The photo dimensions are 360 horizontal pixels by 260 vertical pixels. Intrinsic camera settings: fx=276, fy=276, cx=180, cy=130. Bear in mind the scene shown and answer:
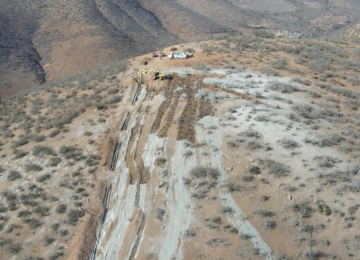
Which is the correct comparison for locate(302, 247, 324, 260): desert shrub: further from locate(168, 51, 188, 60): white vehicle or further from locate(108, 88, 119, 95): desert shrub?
locate(168, 51, 188, 60): white vehicle

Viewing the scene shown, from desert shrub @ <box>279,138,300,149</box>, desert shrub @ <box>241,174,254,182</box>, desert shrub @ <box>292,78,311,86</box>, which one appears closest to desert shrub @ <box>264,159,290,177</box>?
desert shrub @ <box>241,174,254,182</box>

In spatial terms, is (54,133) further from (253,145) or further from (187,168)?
(253,145)

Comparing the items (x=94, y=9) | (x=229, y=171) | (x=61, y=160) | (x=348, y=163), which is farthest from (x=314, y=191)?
(x=94, y=9)

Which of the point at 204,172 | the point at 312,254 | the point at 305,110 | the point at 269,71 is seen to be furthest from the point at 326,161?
the point at 269,71

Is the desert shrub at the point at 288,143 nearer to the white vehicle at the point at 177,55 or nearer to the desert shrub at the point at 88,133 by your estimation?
the desert shrub at the point at 88,133

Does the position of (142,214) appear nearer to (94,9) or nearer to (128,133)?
(128,133)

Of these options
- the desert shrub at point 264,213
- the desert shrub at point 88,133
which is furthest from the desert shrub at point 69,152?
the desert shrub at point 264,213
